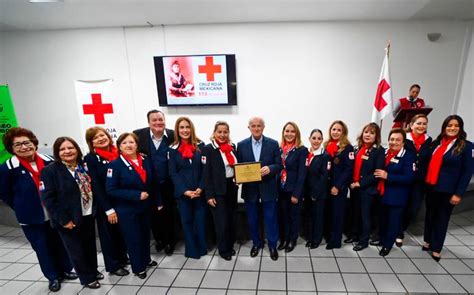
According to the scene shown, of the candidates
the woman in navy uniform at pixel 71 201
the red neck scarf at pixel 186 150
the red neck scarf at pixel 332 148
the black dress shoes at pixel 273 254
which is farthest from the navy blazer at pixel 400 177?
the woman in navy uniform at pixel 71 201

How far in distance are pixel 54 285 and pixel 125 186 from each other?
1195mm

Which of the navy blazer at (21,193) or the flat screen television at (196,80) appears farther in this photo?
the flat screen television at (196,80)

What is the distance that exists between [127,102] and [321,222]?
3939 millimetres

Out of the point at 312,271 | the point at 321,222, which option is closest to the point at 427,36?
the point at 321,222

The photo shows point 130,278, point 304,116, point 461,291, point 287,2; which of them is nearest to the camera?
point 461,291

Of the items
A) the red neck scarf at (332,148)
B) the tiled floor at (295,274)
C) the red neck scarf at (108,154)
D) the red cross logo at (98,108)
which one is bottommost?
the tiled floor at (295,274)

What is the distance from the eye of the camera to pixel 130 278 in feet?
6.83

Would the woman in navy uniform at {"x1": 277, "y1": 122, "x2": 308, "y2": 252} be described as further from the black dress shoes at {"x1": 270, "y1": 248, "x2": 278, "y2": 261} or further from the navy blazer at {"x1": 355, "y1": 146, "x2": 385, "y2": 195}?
the navy blazer at {"x1": 355, "y1": 146, "x2": 385, "y2": 195}

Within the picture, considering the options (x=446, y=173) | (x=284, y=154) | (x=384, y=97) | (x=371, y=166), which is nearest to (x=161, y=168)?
(x=284, y=154)

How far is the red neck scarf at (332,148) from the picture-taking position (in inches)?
88.6

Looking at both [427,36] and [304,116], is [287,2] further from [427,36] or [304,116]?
[427,36]

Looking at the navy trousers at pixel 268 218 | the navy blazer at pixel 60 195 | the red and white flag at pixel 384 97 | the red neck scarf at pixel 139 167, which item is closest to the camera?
the navy blazer at pixel 60 195

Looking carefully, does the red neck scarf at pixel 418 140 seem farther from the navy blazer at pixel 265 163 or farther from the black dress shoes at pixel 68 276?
the black dress shoes at pixel 68 276

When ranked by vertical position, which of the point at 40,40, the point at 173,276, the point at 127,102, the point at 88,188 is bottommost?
the point at 173,276
